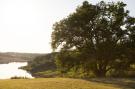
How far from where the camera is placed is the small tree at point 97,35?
4491 cm

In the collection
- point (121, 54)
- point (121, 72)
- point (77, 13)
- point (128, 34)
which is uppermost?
point (77, 13)

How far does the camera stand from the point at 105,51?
44.3 m

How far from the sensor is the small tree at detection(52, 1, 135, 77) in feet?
147

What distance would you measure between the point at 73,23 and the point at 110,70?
1065cm

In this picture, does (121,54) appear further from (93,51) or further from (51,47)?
(51,47)

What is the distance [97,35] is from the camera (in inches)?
1801

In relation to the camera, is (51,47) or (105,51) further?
(51,47)

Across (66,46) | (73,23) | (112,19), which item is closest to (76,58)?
(66,46)

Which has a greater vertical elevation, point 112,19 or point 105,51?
point 112,19

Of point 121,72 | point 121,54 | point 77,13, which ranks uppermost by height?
point 77,13

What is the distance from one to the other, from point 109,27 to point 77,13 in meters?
5.63

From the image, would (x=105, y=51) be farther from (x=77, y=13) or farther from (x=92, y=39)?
(x=77, y=13)

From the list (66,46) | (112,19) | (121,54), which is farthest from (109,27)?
(66,46)

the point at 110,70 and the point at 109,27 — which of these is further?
the point at 110,70
